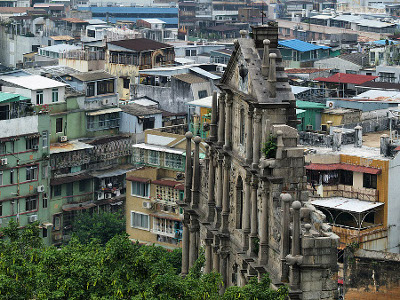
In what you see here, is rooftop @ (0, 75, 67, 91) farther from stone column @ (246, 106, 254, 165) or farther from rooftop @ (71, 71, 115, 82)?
stone column @ (246, 106, 254, 165)

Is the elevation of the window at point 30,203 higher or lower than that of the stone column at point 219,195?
lower

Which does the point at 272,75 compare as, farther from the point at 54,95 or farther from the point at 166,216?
the point at 54,95

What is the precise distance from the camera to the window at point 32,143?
355ft

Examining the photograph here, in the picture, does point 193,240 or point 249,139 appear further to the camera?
point 193,240

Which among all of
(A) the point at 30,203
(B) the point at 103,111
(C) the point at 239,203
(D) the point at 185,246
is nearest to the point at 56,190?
(A) the point at 30,203

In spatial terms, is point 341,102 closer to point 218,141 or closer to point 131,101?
point 131,101

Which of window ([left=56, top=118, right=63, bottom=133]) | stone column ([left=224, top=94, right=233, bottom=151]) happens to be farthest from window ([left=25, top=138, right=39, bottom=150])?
stone column ([left=224, top=94, right=233, bottom=151])

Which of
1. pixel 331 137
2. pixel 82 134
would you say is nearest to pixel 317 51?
pixel 82 134

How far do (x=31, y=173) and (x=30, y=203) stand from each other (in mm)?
2464

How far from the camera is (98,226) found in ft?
359

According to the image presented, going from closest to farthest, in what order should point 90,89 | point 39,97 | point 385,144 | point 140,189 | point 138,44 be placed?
→ point 385,144
point 140,189
point 39,97
point 90,89
point 138,44

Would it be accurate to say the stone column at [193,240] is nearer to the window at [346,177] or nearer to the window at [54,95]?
the window at [346,177]

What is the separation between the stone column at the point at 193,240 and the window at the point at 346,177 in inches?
661

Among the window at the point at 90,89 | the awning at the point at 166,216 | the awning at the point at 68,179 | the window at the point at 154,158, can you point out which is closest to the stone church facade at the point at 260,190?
the awning at the point at 166,216
